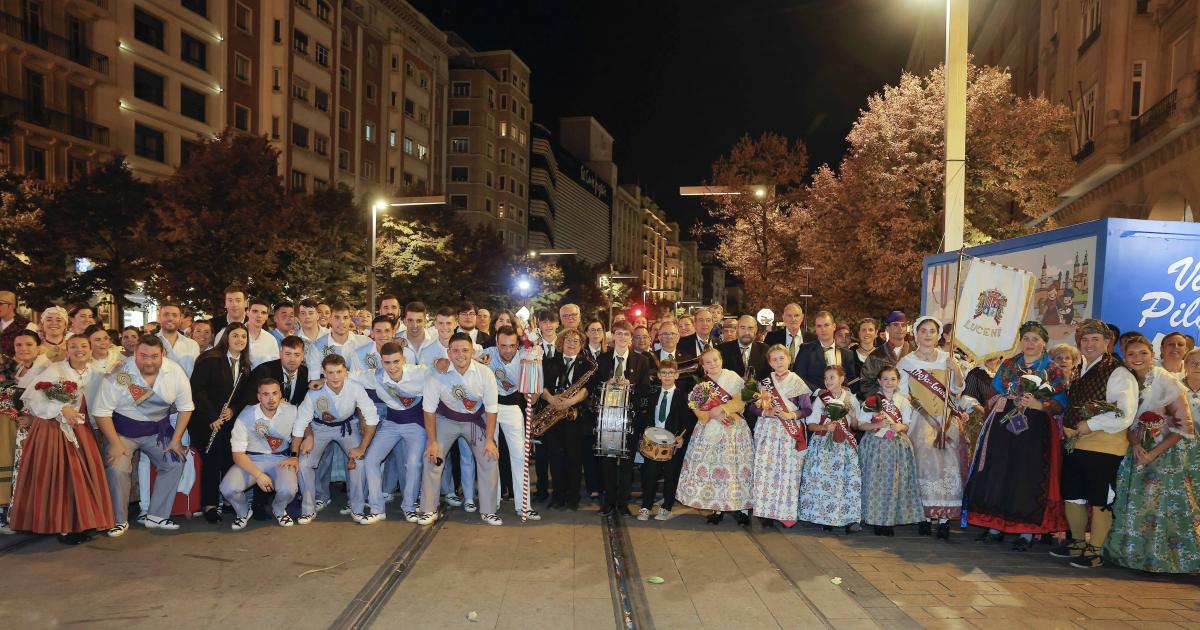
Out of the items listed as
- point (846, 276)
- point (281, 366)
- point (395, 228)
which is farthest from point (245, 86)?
point (281, 366)

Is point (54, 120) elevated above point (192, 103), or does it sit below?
below

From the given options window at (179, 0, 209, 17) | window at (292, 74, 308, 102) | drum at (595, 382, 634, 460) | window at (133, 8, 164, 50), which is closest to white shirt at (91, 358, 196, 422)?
drum at (595, 382, 634, 460)

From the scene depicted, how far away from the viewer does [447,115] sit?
6800 centimetres

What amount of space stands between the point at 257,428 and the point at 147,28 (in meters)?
32.4

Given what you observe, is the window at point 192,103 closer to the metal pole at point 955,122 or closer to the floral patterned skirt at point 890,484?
the metal pole at point 955,122

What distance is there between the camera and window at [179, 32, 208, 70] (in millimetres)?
34250

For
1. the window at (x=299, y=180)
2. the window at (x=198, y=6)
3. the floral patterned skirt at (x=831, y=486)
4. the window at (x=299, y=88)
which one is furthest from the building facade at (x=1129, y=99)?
the window at (x=299, y=88)

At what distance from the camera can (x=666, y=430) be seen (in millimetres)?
8086

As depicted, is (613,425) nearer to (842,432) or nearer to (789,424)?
(789,424)

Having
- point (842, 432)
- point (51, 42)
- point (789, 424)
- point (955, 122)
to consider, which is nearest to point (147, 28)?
point (51, 42)

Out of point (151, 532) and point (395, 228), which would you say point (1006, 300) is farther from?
point (395, 228)

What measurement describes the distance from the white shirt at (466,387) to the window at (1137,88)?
69.8 feet

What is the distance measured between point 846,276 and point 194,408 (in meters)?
18.9

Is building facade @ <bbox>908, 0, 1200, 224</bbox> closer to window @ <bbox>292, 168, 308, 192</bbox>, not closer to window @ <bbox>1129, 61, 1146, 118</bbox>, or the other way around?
window @ <bbox>1129, 61, 1146, 118</bbox>
